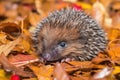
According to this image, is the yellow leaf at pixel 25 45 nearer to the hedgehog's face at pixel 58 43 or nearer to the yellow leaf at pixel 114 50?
the hedgehog's face at pixel 58 43

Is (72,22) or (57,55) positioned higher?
(72,22)

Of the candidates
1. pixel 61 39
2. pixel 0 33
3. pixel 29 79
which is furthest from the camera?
pixel 0 33

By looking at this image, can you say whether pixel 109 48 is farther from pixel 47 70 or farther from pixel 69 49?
pixel 47 70

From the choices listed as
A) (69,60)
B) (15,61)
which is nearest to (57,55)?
(69,60)

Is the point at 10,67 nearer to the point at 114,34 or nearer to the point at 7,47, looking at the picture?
the point at 7,47

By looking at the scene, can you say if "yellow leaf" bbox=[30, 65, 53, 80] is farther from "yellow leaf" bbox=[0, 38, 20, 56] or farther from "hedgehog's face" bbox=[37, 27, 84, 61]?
"yellow leaf" bbox=[0, 38, 20, 56]

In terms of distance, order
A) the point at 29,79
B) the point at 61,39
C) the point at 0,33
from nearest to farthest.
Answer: the point at 29,79 < the point at 61,39 < the point at 0,33

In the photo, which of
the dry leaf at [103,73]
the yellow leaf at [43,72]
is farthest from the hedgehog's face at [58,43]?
the dry leaf at [103,73]
